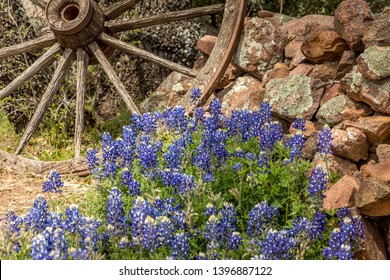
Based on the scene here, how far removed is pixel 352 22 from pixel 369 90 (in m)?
0.62

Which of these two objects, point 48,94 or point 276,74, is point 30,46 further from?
point 276,74

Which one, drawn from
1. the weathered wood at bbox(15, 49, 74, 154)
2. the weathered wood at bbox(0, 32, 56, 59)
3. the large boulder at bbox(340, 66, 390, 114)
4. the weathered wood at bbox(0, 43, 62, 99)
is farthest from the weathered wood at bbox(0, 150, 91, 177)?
the large boulder at bbox(340, 66, 390, 114)

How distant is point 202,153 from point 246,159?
0.28 meters

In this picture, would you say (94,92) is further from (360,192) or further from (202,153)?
(360,192)

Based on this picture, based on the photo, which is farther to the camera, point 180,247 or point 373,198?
point 373,198

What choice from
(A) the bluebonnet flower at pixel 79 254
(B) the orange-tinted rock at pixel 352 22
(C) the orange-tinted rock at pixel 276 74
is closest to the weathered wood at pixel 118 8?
(C) the orange-tinted rock at pixel 276 74

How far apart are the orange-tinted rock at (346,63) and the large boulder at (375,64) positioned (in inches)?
14.3

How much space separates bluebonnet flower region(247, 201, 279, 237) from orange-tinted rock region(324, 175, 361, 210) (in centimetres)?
37

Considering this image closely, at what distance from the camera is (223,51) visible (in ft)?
15.8

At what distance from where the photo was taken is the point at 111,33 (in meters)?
5.16

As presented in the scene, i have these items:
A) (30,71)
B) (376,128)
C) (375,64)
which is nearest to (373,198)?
(376,128)

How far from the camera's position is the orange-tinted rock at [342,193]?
322cm

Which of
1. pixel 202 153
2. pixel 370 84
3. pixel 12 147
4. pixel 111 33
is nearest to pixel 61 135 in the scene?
pixel 12 147

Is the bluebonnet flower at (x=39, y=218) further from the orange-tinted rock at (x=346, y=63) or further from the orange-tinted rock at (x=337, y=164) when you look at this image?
the orange-tinted rock at (x=346, y=63)
